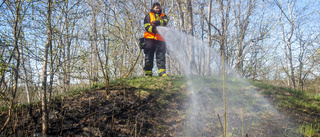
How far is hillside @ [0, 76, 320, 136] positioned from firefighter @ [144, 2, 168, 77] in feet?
3.45

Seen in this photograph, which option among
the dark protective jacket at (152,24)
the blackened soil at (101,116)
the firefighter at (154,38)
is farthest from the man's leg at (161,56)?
the blackened soil at (101,116)

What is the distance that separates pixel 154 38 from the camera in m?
5.18

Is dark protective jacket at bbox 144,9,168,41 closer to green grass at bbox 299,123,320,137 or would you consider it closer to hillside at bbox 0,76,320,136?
hillside at bbox 0,76,320,136

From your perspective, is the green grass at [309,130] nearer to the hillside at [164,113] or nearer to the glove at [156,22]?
the hillside at [164,113]

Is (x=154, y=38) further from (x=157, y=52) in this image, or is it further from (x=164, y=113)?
(x=164, y=113)

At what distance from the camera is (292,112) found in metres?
3.25

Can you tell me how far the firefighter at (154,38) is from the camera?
4922 mm

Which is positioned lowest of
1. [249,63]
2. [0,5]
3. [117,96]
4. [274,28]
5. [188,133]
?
[188,133]

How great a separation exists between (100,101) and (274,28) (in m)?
9.84

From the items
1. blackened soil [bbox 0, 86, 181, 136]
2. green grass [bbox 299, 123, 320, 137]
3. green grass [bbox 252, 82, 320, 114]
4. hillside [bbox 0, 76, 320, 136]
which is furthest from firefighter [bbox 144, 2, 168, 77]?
green grass [bbox 299, 123, 320, 137]

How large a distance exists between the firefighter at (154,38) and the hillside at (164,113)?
1052 mm

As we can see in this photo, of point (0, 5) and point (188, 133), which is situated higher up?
point (0, 5)

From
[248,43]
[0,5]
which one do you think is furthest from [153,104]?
[248,43]

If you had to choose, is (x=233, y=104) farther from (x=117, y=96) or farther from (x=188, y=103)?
(x=117, y=96)
